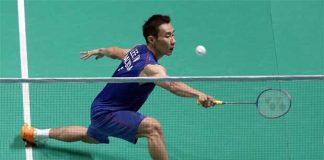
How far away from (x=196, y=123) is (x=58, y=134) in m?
1.40

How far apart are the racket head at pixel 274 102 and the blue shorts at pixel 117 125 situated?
1.09 meters

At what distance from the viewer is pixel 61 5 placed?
8500 mm

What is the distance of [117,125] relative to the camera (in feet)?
19.4

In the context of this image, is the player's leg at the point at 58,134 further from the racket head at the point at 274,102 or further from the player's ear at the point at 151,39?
the racket head at the point at 274,102

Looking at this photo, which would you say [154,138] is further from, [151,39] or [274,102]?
[274,102]

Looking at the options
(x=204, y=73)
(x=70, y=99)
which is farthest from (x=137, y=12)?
(x=70, y=99)

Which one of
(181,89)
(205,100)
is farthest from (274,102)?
(181,89)

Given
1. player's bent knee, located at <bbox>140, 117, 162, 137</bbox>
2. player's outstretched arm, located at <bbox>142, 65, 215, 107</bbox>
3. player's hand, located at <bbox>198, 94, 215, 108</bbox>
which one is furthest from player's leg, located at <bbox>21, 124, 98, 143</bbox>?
player's hand, located at <bbox>198, 94, 215, 108</bbox>

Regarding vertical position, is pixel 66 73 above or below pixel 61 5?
below

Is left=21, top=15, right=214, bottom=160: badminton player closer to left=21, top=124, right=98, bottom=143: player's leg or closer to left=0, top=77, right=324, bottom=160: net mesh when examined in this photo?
left=21, top=124, right=98, bottom=143: player's leg

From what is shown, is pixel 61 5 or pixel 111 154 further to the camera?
pixel 61 5

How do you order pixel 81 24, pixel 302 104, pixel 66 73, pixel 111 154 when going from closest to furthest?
pixel 111 154 → pixel 302 104 → pixel 66 73 → pixel 81 24

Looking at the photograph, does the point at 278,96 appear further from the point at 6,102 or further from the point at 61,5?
the point at 61,5

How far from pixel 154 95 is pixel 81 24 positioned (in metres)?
1.80
